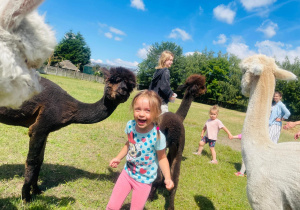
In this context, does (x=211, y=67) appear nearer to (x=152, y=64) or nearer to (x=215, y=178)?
(x=152, y=64)

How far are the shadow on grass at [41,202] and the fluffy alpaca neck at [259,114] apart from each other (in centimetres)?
260

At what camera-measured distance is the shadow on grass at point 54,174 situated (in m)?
3.34

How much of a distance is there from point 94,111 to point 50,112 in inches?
23.8

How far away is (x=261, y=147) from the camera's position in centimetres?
206

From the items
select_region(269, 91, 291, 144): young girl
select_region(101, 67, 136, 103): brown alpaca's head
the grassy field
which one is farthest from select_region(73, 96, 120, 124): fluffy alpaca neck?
select_region(269, 91, 291, 144): young girl

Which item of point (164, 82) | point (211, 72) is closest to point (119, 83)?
point (164, 82)

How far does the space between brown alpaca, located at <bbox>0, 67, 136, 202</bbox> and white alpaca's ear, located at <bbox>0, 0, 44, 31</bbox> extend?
6.35 ft

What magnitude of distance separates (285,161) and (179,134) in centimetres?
174

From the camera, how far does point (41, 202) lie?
9.02ft

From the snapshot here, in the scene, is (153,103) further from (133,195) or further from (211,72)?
(211,72)

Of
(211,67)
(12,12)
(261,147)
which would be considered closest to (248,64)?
(261,147)

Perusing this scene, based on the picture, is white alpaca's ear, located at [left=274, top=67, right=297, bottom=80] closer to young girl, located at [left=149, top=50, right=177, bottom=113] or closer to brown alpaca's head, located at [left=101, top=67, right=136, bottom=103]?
brown alpaca's head, located at [left=101, top=67, right=136, bottom=103]

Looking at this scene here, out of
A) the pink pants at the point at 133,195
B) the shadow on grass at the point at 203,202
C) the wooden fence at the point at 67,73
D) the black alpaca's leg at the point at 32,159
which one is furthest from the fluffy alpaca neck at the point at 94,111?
the wooden fence at the point at 67,73

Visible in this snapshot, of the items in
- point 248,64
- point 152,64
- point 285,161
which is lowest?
point 285,161
